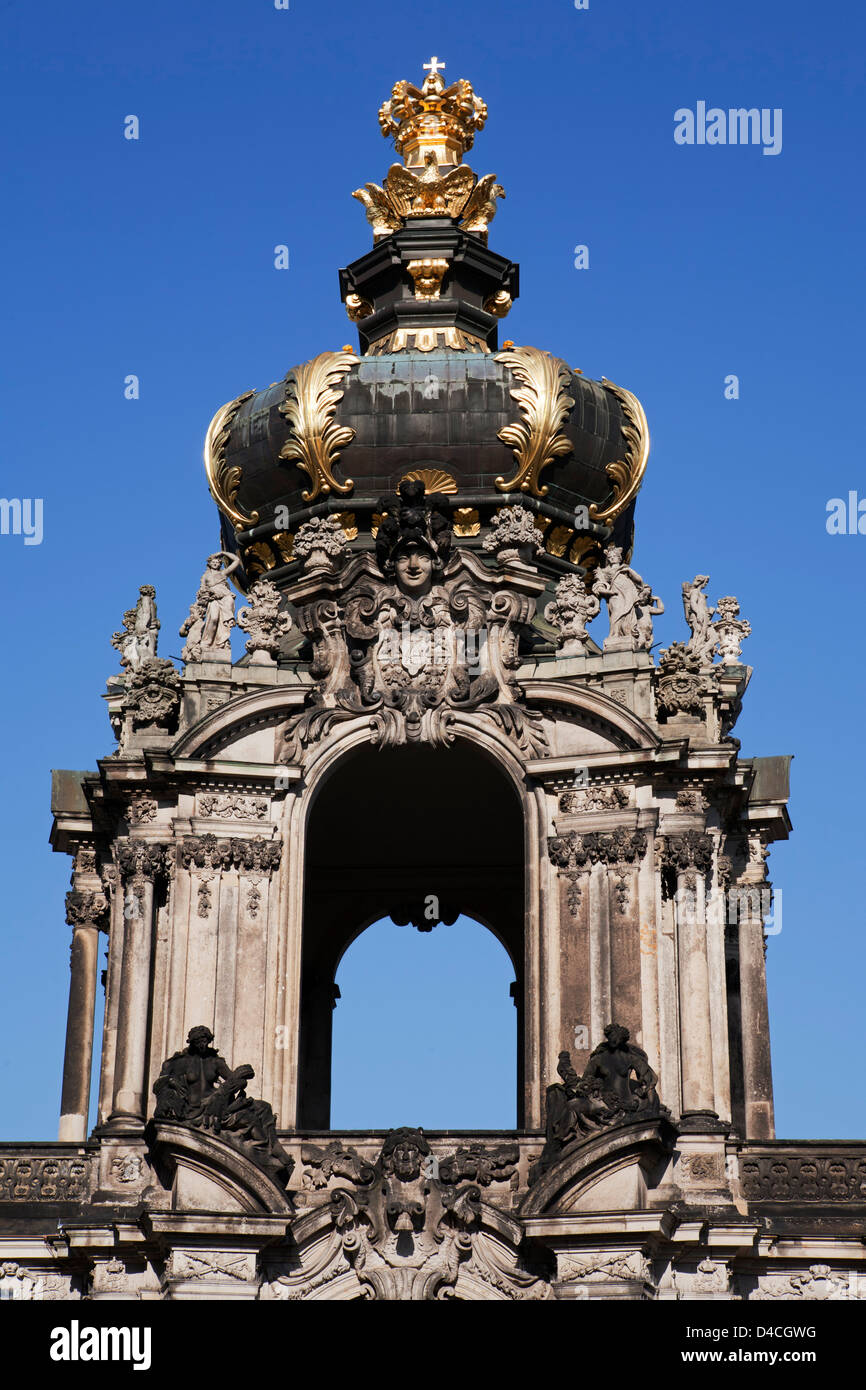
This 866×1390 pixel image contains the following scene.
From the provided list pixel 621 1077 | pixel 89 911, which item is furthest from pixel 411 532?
pixel 621 1077

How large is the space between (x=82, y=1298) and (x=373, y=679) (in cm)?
868

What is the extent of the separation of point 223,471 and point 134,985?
32.2 ft

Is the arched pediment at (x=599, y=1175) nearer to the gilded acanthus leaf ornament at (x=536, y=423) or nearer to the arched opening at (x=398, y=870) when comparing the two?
the arched opening at (x=398, y=870)

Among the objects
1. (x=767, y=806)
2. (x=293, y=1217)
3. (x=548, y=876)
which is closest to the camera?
(x=293, y=1217)

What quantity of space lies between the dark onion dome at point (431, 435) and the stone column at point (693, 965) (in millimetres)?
6928

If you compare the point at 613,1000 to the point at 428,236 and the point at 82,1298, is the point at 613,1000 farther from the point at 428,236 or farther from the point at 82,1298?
the point at 428,236

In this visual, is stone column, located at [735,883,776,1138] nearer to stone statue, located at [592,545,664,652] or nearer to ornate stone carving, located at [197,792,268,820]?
stone statue, located at [592,545,664,652]

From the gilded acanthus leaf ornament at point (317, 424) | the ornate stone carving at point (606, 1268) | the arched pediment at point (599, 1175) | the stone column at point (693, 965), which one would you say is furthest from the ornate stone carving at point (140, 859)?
the ornate stone carving at point (606, 1268)

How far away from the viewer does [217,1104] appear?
3347 cm

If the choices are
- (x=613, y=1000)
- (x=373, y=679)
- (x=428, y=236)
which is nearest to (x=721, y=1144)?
(x=613, y=1000)

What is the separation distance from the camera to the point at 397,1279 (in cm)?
3322

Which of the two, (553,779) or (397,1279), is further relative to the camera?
(553,779)

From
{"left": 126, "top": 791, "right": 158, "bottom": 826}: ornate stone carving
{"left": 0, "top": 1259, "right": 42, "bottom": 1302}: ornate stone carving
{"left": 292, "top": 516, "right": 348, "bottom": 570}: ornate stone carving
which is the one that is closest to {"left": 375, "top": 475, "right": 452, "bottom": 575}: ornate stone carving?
{"left": 292, "top": 516, "right": 348, "bottom": 570}: ornate stone carving

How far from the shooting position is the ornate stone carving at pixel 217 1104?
109 feet
